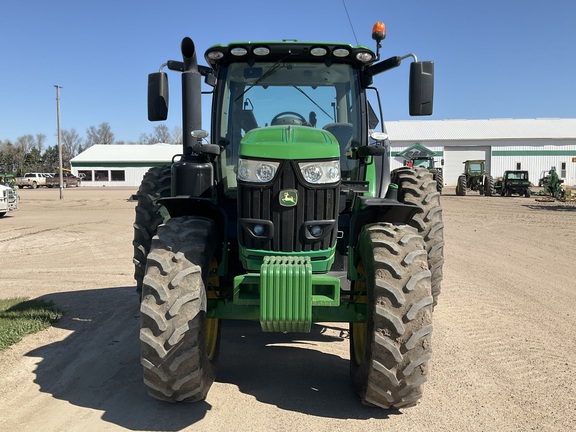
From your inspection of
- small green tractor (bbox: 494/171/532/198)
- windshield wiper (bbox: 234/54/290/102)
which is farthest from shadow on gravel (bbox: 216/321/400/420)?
small green tractor (bbox: 494/171/532/198)

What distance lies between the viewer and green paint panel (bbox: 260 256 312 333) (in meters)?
3.49

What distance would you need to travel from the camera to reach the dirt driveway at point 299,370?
3732 mm

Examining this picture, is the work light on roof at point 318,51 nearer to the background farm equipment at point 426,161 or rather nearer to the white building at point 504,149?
the background farm equipment at point 426,161

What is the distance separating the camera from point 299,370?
470 centimetres

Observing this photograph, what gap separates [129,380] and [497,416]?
9.37ft

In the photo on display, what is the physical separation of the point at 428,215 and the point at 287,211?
94.9 inches

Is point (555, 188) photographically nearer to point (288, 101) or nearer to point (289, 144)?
point (288, 101)

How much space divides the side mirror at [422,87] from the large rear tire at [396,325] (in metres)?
1.46

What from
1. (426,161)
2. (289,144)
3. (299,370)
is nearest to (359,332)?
(299,370)

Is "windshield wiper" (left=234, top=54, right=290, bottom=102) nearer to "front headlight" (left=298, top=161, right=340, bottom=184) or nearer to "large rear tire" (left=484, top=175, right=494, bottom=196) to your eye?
"front headlight" (left=298, top=161, right=340, bottom=184)

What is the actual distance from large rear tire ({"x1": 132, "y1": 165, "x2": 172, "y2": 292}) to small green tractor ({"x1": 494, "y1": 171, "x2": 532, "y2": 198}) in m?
29.8

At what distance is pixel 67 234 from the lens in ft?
49.8

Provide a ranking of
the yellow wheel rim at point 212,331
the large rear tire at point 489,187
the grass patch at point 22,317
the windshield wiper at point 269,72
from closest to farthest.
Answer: the yellow wheel rim at point 212,331 < the windshield wiper at point 269,72 < the grass patch at point 22,317 < the large rear tire at point 489,187

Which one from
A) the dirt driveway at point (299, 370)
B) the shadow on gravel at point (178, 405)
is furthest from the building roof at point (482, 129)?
the shadow on gravel at point (178, 405)
